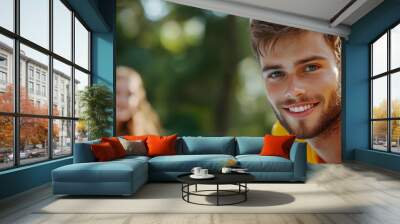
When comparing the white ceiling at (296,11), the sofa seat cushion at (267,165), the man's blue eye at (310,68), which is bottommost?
the sofa seat cushion at (267,165)

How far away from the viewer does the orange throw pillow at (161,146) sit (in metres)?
6.80

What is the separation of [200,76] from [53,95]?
362 centimetres

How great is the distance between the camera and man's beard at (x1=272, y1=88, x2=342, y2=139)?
9.02 m

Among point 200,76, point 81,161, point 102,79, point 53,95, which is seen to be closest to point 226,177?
point 81,161

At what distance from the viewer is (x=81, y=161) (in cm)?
555

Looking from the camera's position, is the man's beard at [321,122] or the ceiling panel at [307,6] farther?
the man's beard at [321,122]

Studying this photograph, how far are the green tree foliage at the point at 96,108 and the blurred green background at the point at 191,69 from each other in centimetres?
102

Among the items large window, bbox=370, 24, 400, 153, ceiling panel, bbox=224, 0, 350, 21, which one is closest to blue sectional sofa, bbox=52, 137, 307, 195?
ceiling panel, bbox=224, 0, 350, 21

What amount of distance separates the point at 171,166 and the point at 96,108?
290cm

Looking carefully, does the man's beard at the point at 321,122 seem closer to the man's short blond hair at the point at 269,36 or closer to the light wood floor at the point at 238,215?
the man's short blond hair at the point at 269,36

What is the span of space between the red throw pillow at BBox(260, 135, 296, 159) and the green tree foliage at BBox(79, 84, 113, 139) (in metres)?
3.70

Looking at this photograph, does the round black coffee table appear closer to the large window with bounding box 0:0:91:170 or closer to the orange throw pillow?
the orange throw pillow

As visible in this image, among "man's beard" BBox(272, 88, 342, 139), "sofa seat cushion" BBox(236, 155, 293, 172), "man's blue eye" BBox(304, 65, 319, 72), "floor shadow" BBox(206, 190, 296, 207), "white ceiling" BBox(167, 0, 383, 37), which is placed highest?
"white ceiling" BBox(167, 0, 383, 37)

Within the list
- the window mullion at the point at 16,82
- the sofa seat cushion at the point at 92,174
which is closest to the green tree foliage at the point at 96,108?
the window mullion at the point at 16,82
